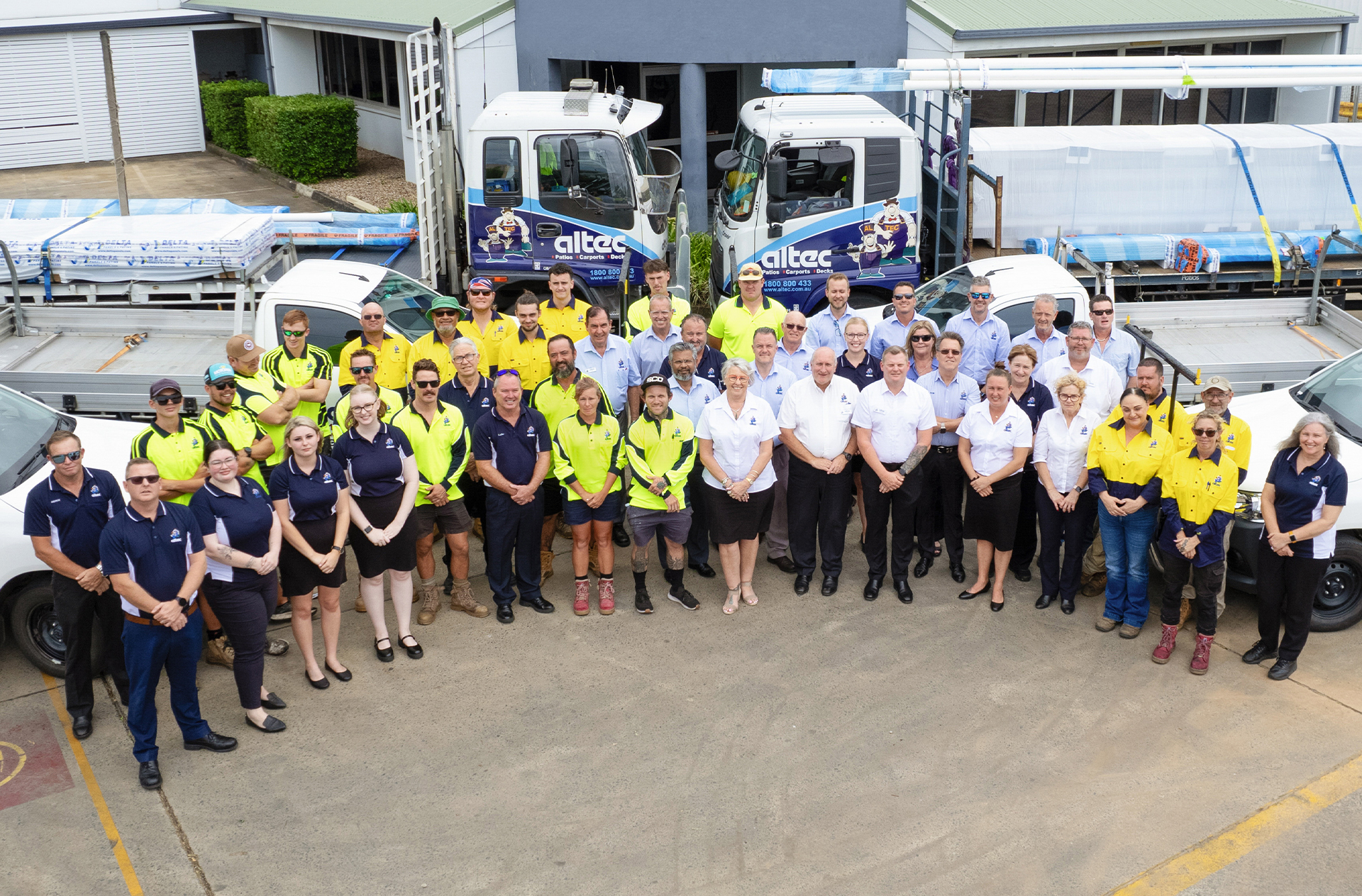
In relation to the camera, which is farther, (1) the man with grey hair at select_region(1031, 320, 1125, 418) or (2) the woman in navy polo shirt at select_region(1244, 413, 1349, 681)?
(1) the man with grey hair at select_region(1031, 320, 1125, 418)

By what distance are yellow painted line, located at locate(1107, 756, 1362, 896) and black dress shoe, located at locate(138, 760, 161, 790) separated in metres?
4.66

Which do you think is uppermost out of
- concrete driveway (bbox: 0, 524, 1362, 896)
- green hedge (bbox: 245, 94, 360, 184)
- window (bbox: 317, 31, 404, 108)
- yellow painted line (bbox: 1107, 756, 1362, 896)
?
window (bbox: 317, 31, 404, 108)

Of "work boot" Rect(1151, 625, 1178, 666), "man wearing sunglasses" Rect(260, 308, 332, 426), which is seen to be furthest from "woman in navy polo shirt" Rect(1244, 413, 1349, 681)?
"man wearing sunglasses" Rect(260, 308, 332, 426)

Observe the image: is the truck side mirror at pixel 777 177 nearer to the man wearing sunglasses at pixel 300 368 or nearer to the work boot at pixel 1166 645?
the man wearing sunglasses at pixel 300 368

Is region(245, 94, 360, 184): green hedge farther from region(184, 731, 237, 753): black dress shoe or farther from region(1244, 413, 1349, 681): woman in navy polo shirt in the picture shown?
region(1244, 413, 1349, 681): woman in navy polo shirt

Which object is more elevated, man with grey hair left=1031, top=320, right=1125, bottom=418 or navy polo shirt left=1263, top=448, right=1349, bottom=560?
man with grey hair left=1031, top=320, right=1125, bottom=418

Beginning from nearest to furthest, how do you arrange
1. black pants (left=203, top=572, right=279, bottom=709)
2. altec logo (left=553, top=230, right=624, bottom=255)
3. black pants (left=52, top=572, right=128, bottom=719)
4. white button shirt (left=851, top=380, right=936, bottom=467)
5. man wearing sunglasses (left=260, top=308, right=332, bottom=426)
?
black pants (left=203, top=572, right=279, bottom=709), black pants (left=52, top=572, right=128, bottom=719), white button shirt (left=851, top=380, right=936, bottom=467), man wearing sunglasses (left=260, top=308, right=332, bottom=426), altec logo (left=553, top=230, right=624, bottom=255)

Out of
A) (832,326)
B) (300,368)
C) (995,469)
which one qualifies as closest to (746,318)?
(832,326)

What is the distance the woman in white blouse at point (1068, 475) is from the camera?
7348 millimetres

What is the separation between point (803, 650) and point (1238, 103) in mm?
14419

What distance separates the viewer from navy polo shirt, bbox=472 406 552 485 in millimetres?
7371

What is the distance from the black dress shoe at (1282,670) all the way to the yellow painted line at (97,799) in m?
6.13

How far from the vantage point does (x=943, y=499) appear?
8.05 metres

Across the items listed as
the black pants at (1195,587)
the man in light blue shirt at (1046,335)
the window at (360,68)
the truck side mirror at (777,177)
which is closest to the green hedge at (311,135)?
the window at (360,68)
